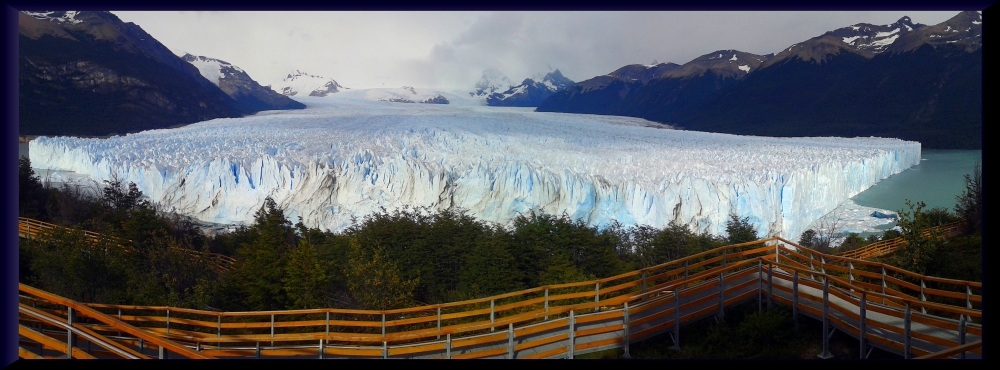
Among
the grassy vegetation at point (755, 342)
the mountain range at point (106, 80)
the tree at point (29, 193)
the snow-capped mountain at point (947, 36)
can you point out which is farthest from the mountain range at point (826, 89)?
the tree at point (29, 193)

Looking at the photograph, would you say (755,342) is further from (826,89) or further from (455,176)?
(826,89)

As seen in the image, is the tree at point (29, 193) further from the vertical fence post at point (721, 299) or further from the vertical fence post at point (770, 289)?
the vertical fence post at point (770, 289)

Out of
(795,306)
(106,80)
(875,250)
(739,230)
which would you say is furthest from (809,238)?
(106,80)

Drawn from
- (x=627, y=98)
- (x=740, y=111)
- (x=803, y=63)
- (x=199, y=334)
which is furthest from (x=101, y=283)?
(x=740, y=111)

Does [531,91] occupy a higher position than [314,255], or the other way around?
[531,91]

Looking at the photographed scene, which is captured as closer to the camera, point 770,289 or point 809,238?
point 770,289

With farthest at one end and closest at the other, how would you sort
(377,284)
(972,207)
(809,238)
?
(809,238)
(972,207)
(377,284)

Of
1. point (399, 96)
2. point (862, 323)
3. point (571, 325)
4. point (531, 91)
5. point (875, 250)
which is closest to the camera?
point (862, 323)
